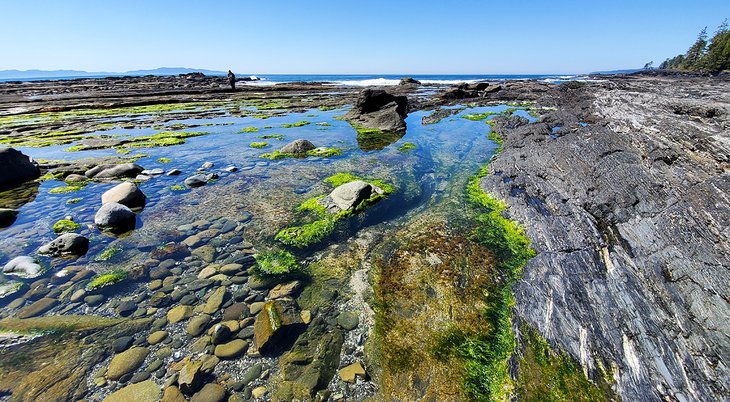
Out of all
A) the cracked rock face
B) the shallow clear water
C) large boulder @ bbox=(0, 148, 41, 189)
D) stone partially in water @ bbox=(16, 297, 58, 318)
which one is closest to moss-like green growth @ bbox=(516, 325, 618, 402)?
the cracked rock face

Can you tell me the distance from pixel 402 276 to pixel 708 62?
479 ft

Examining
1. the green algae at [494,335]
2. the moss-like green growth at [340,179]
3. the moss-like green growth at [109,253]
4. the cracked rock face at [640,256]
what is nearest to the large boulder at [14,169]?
the moss-like green growth at [109,253]

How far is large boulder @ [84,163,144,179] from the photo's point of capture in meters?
14.4

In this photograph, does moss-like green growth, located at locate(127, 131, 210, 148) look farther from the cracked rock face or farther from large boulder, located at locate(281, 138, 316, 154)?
the cracked rock face

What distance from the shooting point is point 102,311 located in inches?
251

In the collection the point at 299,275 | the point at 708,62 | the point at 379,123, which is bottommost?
the point at 299,275

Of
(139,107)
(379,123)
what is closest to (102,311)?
(379,123)

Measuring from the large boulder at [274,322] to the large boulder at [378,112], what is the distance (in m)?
20.8

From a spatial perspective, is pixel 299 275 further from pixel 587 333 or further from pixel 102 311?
pixel 587 333

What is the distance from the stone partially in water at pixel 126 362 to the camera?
198 inches

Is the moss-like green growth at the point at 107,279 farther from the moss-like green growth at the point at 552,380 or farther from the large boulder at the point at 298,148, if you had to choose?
the large boulder at the point at 298,148

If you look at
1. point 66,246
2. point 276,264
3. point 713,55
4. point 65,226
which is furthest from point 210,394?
→ point 713,55

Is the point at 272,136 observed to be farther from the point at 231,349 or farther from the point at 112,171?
the point at 231,349

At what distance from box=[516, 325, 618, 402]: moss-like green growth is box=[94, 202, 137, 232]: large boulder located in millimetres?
11643
